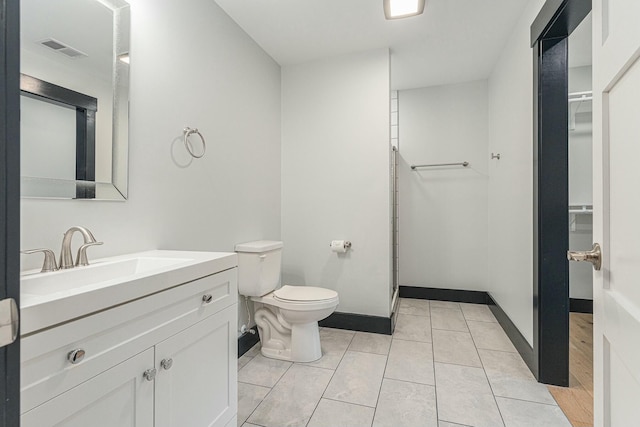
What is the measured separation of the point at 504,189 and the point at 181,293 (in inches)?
101

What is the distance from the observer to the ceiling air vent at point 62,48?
115cm

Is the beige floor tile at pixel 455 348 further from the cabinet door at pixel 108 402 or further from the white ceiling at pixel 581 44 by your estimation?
the white ceiling at pixel 581 44

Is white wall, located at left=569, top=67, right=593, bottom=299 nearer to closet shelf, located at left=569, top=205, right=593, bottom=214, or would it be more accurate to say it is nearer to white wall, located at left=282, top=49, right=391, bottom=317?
closet shelf, located at left=569, top=205, right=593, bottom=214

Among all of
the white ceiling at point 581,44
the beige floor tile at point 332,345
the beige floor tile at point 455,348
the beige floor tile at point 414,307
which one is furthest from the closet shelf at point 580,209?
the beige floor tile at point 332,345

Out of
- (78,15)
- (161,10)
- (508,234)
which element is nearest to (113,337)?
(78,15)

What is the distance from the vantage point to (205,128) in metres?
1.90

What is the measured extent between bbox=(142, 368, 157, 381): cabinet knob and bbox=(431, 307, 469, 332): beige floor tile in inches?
93.0

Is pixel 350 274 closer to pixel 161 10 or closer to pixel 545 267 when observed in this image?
pixel 545 267

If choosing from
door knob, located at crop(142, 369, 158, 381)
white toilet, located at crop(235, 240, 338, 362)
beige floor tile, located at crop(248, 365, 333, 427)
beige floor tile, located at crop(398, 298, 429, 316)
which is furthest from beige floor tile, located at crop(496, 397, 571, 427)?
door knob, located at crop(142, 369, 158, 381)

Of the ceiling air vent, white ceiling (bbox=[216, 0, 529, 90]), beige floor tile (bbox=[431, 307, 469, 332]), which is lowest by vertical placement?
beige floor tile (bbox=[431, 307, 469, 332])

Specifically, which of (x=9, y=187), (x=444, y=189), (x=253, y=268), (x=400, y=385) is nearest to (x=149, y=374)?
(x=9, y=187)

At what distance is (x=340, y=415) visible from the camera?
155 cm

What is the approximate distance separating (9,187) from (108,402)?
2.14 feet

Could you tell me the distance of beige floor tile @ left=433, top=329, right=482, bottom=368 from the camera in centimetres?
211
